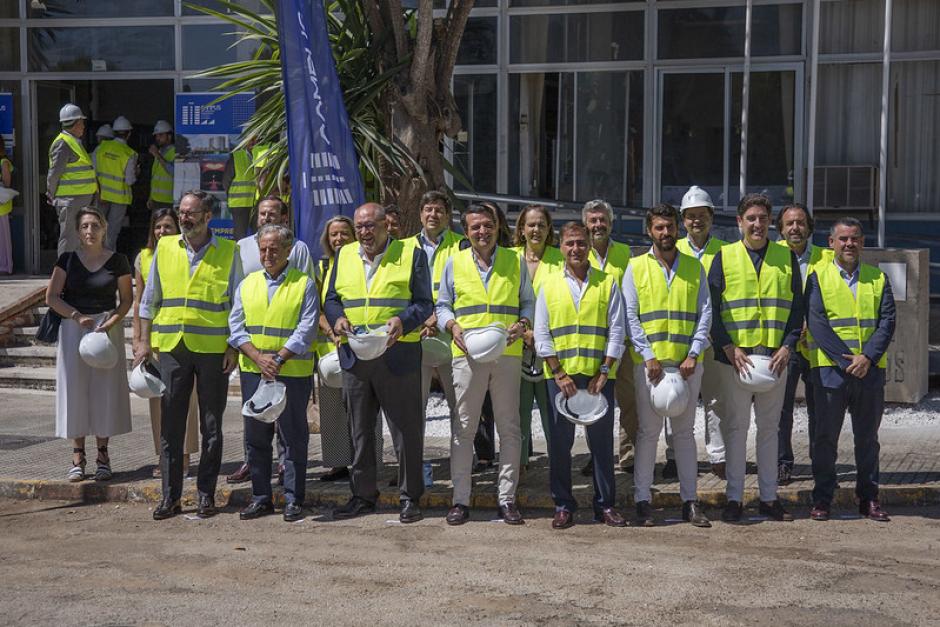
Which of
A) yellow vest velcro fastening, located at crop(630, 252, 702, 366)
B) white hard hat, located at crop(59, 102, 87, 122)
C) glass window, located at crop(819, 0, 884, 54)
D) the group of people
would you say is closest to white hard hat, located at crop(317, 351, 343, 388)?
the group of people

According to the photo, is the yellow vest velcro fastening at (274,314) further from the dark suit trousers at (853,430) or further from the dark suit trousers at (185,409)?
the dark suit trousers at (853,430)

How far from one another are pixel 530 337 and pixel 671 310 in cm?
88

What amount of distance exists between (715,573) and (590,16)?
10433 mm

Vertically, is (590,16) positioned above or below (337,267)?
above

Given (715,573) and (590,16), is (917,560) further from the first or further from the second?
(590,16)

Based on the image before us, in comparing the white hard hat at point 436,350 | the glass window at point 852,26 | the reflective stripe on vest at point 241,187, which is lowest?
the white hard hat at point 436,350

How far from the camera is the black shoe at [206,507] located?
8.09 meters

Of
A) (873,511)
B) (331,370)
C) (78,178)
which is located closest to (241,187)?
(78,178)

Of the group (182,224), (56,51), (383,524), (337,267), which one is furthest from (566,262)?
(56,51)

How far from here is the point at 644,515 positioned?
7746 mm

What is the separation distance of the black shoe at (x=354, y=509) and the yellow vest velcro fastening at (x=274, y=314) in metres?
0.89

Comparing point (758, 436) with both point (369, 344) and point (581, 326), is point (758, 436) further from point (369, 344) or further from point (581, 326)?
point (369, 344)

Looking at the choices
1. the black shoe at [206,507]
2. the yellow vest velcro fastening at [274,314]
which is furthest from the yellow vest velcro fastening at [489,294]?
the black shoe at [206,507]

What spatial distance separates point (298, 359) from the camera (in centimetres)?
801
